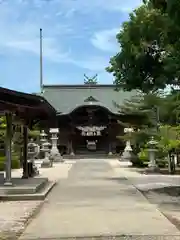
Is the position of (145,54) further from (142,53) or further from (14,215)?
(14,215)

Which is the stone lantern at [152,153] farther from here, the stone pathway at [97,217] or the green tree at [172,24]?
the green tree at [172,24]

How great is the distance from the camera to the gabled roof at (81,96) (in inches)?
2226

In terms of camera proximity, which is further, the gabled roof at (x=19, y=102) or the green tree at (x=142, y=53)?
the green tree at (x=142, y=53)

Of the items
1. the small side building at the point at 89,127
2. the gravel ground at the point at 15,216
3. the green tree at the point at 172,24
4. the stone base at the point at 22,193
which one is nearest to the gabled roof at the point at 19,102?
the stone base at the point at 22,193

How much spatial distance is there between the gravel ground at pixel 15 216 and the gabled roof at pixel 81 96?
40.1 metres

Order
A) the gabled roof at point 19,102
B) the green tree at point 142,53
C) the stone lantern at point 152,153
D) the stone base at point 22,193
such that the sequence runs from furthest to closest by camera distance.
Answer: the stone lantern at point 152,153
the green tree at point 142,53
the gabled roof at point 19,102
the stone base at point 22,193

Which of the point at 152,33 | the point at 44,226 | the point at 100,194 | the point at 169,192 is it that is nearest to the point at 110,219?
the point at 44,226

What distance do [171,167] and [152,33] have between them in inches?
491

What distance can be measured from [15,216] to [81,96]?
4993 cm

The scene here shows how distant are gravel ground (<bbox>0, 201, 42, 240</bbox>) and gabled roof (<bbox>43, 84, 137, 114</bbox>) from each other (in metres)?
40.1

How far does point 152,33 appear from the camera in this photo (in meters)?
17.7

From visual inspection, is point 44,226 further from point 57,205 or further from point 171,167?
point 171,167

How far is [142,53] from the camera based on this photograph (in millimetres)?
19453

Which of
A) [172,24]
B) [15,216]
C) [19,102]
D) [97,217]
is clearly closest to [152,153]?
[19,102]
